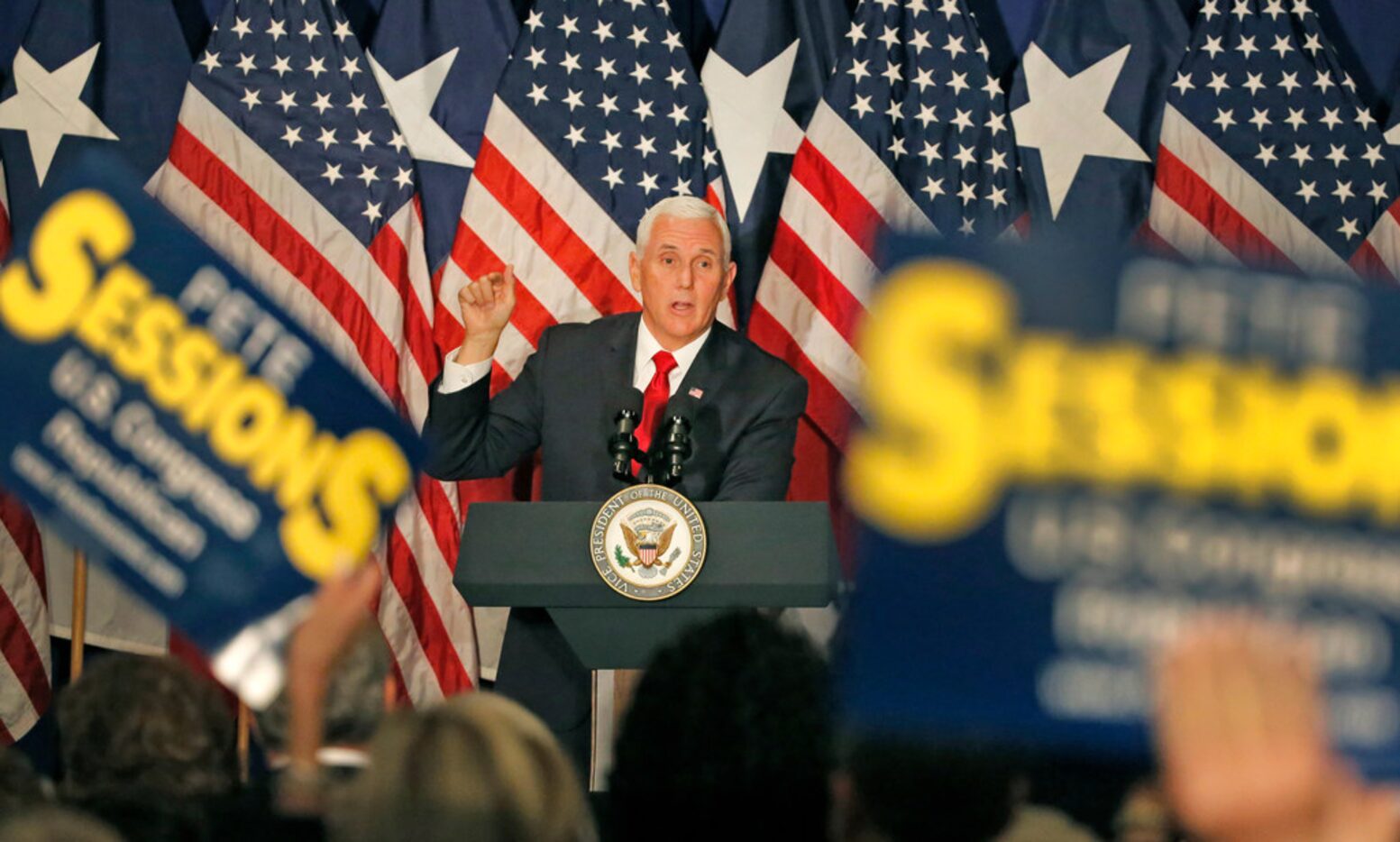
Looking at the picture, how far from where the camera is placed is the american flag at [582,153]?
573 cm

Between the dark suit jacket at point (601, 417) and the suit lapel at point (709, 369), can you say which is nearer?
the dark suit jacket at point (601, 417)

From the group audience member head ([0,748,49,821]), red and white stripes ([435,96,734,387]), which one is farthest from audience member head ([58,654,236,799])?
red and white stripes ([435,96,734,387])

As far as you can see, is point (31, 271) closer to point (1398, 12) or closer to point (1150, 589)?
point (1150, 589)

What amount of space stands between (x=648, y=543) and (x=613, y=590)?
121 millimetres

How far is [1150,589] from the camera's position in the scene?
1810 mm

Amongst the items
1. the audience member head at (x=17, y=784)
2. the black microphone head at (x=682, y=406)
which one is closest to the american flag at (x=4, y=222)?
the black microphone head at (x=682, y=406)

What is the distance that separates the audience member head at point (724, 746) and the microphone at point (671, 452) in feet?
6.47

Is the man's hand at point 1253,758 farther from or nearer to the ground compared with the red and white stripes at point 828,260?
nearer to the ground

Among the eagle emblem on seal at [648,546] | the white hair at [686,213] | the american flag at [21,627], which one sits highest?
the white hair at [686,213]

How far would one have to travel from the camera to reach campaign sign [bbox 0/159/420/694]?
245 centimetres

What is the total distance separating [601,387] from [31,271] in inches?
83.6

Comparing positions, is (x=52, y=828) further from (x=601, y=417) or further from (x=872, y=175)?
(x=872, y=175)

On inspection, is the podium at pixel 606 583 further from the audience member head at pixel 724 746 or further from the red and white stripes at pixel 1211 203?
the red and white stripes at pixel 1211 203

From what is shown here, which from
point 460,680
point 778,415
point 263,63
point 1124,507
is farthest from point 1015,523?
point 263,63
